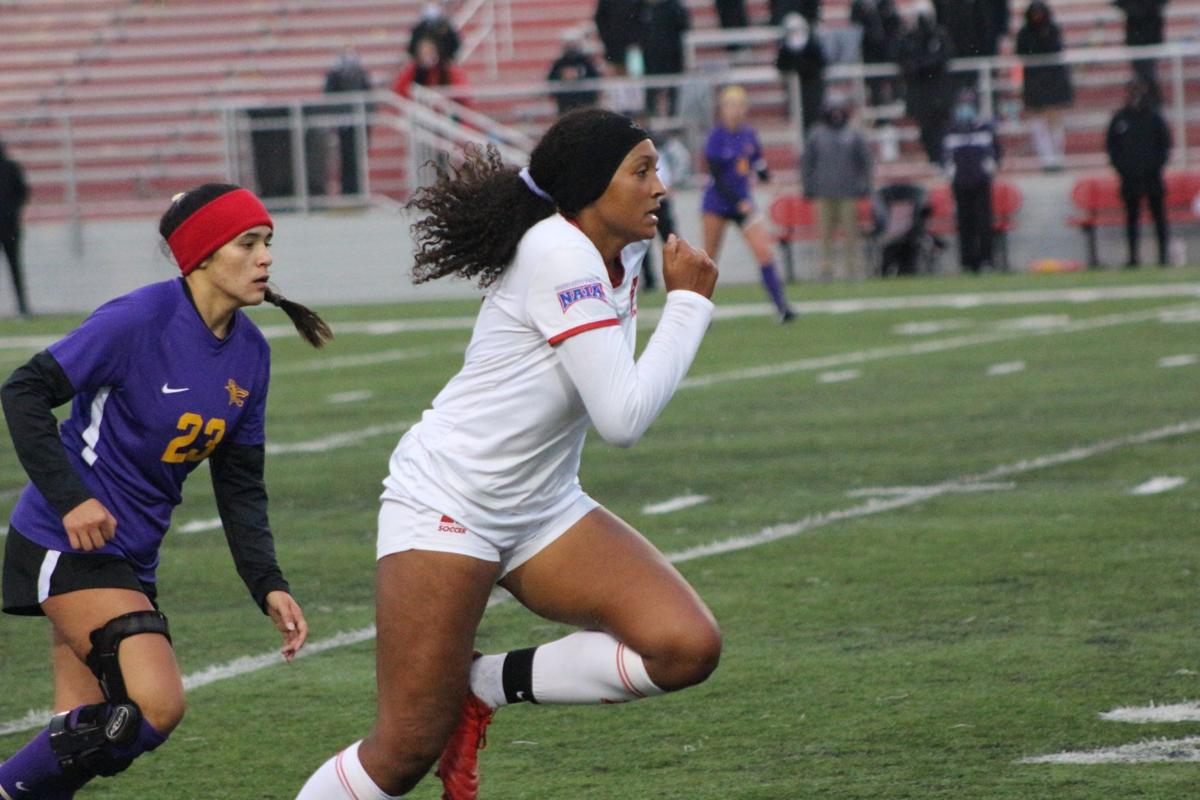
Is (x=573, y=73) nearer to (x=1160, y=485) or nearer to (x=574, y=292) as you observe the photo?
(x=1160, y=485)

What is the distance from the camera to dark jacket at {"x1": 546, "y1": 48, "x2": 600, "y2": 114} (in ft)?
88.5

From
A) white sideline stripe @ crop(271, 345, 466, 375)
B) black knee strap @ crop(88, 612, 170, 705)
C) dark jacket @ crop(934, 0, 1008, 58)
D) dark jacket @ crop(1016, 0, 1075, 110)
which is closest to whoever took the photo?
black knee strap @ crop(88, 612, 170, 705)

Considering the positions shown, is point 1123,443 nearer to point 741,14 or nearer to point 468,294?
point 468,294

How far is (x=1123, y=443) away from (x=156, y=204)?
1990 cm

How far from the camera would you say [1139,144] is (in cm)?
2400

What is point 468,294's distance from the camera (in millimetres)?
25734

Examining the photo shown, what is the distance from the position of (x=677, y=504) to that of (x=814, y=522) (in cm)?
82

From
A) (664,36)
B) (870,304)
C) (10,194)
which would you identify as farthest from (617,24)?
(870,304)

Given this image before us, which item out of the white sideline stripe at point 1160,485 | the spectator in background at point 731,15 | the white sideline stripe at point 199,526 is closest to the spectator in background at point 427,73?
the spectator in background at point 731,15

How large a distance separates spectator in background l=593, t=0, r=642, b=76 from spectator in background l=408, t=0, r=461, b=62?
1884 mm

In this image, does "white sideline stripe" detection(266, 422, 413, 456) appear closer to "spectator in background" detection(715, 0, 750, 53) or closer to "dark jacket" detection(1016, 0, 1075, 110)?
"dark jacket" detection(1016, 0, 1075, 110)

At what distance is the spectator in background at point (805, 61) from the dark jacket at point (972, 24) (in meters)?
1.58

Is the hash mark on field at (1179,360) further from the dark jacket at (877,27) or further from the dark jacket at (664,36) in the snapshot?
the dark jacket at (664,36)

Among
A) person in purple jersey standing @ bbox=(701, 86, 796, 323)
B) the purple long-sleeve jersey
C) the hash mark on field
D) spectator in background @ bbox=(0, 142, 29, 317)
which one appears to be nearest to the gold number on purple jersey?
the purple long-sleeve jersey
